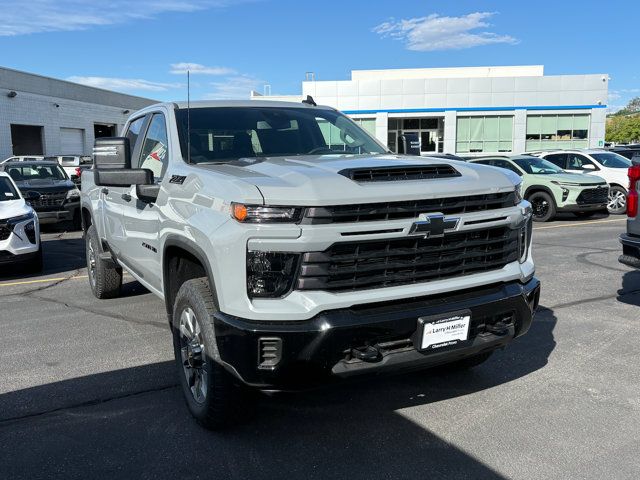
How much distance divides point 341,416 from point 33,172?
44.6 ft

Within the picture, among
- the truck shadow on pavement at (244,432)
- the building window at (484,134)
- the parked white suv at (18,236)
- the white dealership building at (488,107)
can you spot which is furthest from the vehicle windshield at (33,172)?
the building window at (484,134)

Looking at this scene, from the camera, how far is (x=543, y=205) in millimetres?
14438

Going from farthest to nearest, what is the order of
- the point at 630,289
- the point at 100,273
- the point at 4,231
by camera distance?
the point at 4,231
the point at 630,289
the point at 100,273

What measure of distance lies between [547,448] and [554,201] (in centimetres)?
1195

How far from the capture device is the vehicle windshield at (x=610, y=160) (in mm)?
15883

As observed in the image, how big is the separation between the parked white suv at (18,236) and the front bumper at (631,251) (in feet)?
25.5

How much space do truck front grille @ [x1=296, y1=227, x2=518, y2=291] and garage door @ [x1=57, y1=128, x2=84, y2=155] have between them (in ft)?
134

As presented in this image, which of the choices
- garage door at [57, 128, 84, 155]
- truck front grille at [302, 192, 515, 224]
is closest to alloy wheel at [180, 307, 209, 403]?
truck front grille at [302, 192, 515, 224]

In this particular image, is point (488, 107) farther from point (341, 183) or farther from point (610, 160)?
point (341, 183)

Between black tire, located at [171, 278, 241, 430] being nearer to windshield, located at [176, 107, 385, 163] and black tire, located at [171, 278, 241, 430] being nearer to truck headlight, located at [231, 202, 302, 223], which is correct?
truck headlight, located at [231, 202, 302, 223]

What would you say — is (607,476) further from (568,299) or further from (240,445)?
(568,299)

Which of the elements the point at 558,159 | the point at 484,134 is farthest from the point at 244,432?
the point at 484,134

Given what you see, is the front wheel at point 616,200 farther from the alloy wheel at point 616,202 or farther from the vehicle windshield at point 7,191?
the vehicle windshield at point 7,191

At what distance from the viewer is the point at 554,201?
557 inches
